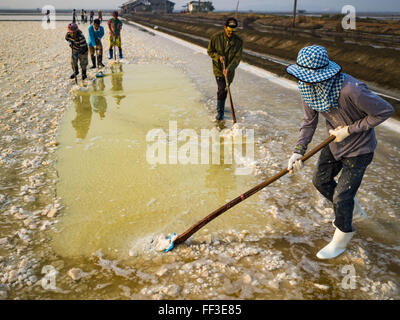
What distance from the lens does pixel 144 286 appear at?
8.73 ft

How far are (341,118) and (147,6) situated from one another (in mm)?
104014

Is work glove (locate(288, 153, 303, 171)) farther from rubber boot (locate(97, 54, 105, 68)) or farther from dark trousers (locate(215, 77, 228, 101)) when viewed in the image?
rubber boot (locate(97, 54, 105, 68))

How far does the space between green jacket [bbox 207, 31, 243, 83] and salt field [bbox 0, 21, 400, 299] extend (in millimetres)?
1191

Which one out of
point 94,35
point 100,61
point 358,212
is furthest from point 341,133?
point 100,61

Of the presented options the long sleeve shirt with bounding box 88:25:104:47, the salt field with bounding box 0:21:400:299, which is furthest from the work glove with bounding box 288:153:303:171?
the long sleeve shirt with bounding box 88:25:104:47

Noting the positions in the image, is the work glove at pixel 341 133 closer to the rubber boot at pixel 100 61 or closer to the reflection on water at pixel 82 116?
the reflection on water at pixel 82 116

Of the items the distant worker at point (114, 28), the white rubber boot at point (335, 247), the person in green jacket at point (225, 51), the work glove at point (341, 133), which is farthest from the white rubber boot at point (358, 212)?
the distant worker at point (114, 28)

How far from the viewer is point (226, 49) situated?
607 cm

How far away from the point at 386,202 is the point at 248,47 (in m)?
17.2

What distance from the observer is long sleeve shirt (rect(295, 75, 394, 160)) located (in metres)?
2.39

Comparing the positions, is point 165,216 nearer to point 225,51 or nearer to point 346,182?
point 346,182

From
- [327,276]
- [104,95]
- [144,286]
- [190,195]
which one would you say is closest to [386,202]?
[327,276]

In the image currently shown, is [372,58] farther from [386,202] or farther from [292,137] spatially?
[386,202]

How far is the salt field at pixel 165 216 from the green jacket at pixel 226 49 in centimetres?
119
